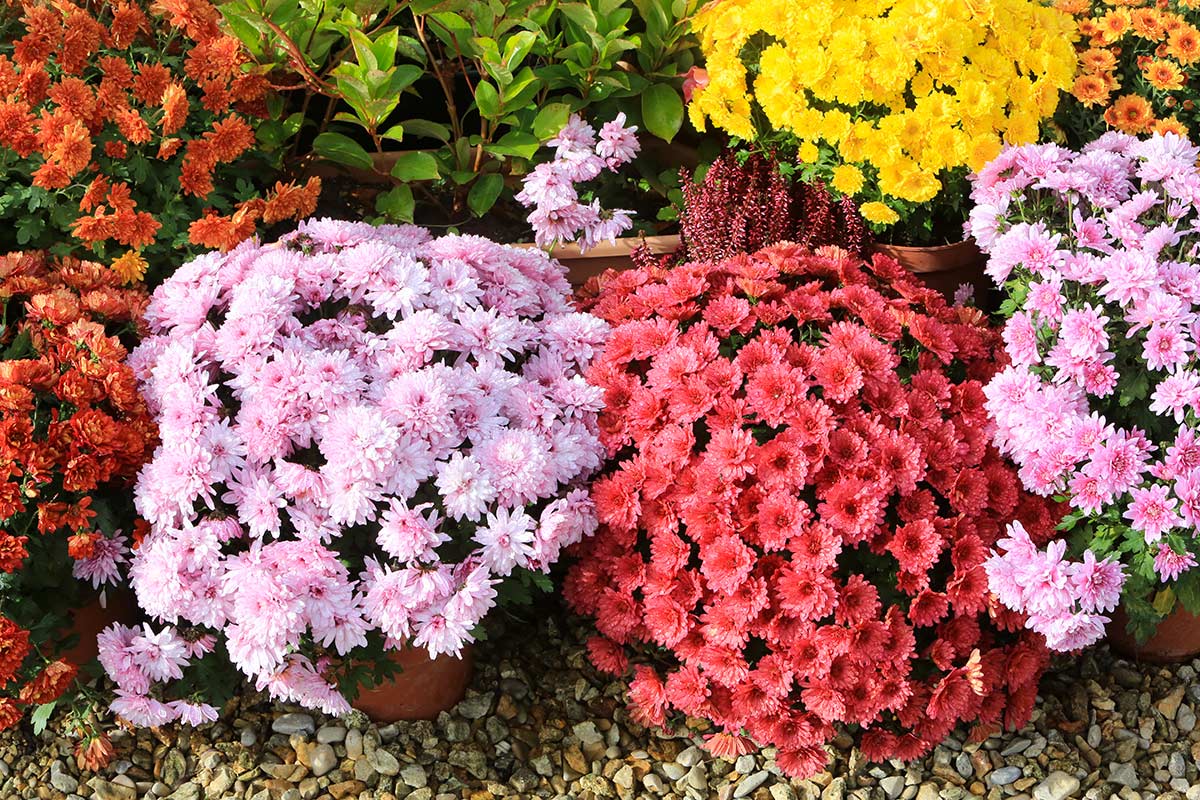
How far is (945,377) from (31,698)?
193 centimetres

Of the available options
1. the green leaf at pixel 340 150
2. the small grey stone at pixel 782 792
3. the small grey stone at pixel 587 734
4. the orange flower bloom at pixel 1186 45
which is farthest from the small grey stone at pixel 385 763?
the orange flower bloom at pixel 1186 45

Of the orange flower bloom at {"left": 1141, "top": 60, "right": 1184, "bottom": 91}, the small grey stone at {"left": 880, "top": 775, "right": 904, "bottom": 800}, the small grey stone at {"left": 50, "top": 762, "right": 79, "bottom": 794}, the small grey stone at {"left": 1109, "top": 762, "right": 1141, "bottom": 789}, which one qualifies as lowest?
the small grey stone at {"left": 50, "top": 762, "right": 79, "bottom": 794}

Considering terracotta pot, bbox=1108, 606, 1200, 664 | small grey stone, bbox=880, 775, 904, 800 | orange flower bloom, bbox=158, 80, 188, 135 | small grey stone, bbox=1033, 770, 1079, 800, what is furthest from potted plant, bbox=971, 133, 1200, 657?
orange flower bloom, bbox=158, 80, 188, 135

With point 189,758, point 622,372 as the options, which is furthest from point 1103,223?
point 189,758

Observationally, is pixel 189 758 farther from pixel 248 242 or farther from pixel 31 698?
pixel 248 242

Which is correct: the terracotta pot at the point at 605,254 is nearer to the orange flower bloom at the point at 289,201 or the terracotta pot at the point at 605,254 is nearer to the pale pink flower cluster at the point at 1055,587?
the orange flower bloom at the point at 289,201

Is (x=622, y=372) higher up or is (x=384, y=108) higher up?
(x=384, y=108)

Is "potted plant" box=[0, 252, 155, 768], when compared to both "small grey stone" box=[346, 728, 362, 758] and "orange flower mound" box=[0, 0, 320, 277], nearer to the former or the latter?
"orange flower mound" box=[0, 0, 320, 277]

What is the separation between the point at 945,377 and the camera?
8.33ft

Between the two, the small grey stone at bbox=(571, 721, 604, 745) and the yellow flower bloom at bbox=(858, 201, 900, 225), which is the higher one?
the yellow flower bloom at bbox=(858, 201, 900, 225)

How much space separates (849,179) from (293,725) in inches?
74.7

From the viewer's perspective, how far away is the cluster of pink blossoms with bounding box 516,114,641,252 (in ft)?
10.1

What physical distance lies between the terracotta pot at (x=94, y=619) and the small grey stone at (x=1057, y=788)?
1.97 m

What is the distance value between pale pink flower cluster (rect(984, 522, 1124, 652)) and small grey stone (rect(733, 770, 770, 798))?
626 millimetres
